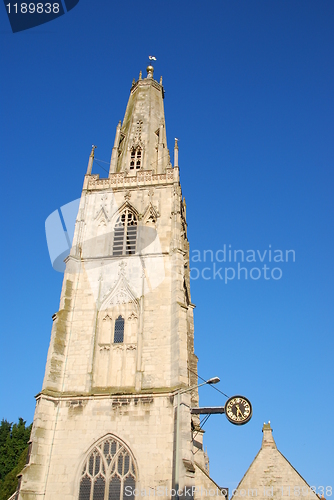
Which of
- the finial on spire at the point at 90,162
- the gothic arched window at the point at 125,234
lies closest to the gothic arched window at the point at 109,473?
the gothic arched window at the point at 125,234

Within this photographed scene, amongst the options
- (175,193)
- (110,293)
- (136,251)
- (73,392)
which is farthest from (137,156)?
(73,392)

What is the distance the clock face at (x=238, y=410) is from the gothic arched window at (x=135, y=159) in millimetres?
17504

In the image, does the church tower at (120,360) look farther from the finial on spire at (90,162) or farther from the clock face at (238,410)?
the clock face at (238,410)

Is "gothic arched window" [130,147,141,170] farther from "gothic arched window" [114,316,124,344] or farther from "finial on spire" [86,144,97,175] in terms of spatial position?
"gothic arched window" [114,316,124,344]

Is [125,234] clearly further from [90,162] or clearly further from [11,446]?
[11,446]

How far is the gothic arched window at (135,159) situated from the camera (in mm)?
30794

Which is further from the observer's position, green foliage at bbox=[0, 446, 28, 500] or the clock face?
green foliage at bbox=[0, 446, 28, 500]

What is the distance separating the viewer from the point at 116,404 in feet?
62.4

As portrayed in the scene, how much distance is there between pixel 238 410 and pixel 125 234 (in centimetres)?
1140

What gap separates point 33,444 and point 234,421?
7.76 meters

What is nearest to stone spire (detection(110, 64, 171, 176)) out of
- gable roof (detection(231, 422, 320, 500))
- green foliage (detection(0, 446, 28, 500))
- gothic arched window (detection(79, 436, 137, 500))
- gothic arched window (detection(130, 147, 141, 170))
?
gothic arched window (detection(130, 147, 141, 170))

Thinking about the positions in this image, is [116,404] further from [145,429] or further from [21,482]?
[21,482]

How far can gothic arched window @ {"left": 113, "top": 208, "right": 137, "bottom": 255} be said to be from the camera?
24.7m

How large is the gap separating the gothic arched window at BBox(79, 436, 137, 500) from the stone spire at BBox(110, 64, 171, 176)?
16278mm
